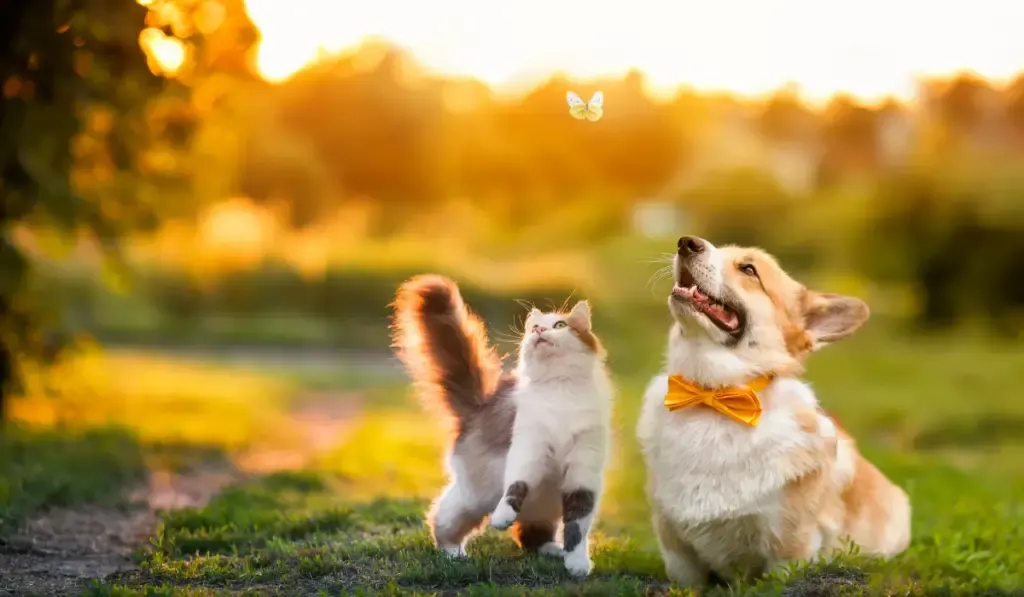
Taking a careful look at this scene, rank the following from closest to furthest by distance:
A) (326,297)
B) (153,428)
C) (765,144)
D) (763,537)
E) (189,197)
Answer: (763,537) < (189,197) < (153,428) < (326,297) < (765,144)

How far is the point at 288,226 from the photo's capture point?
24.8m

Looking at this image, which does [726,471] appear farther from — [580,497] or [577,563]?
[577,563]

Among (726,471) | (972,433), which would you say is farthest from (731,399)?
(972,433)

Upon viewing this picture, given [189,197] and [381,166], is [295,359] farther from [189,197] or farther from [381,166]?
[381,166]

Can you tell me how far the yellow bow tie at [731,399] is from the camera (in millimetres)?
3652

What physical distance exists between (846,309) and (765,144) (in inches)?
766

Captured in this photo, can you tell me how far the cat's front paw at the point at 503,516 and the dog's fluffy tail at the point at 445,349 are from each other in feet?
1.79

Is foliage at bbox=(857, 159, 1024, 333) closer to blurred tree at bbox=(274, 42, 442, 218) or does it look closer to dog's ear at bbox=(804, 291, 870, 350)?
blurred tree at bbox=(274, 42, 442, 218)

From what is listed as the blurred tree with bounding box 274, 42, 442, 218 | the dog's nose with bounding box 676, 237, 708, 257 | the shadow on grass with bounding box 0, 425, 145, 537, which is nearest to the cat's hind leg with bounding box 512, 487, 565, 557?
the dog's nose with bounding box 676, 237, 708, 257

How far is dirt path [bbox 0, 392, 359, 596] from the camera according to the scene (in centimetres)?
414

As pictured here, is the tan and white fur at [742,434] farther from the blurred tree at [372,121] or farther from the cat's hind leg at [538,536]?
the blurred tree at [372,121]

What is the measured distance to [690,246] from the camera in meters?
3.65

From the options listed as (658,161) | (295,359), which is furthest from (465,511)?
(658,161)

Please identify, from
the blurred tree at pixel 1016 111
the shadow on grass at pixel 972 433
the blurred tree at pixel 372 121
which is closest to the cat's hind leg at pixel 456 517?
the shadow on grass at pixel 972 433
